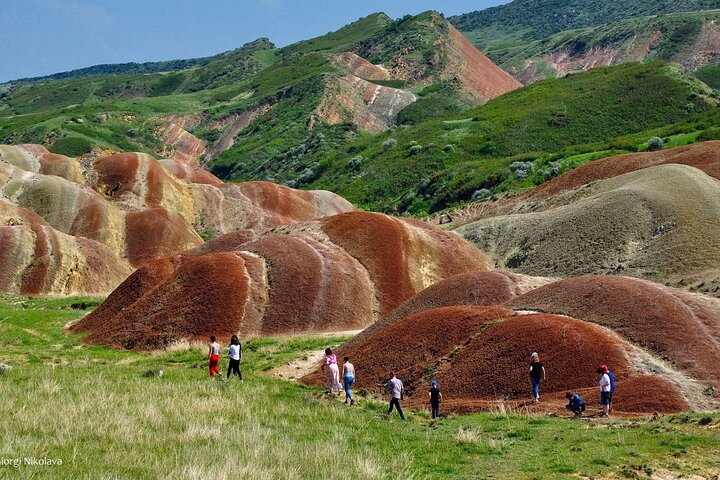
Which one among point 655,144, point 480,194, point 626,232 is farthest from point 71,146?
point 626,232

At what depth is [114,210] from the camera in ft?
278

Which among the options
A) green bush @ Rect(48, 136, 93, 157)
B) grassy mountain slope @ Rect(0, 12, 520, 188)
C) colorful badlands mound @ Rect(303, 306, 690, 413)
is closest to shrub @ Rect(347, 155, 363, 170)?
grassy mountain slope @ Rect(0, 12, 520, 188)

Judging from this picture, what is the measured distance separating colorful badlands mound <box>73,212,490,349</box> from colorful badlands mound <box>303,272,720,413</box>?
12.4 m

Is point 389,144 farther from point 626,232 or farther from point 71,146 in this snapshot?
point 626,232

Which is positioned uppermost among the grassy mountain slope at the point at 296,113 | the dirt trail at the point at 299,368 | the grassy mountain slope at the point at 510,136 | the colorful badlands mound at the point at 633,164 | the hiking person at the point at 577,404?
the grassy mountain slope at the point at 296,113

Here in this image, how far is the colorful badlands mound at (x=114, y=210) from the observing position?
215ft

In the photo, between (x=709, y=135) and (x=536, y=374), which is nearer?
(x=536, y=374)

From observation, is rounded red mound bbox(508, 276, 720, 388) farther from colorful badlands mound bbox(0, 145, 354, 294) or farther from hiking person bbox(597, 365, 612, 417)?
colorful badlands mound bbox(0, 145, 354, 294)

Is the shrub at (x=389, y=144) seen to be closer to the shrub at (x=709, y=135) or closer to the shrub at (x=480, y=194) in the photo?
the shrub at (x=480, y=194)

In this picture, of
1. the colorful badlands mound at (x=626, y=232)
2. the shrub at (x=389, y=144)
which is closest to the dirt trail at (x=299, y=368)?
the colorful badlands mound at (x=626, y=232)

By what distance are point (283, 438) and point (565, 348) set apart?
1305 cm

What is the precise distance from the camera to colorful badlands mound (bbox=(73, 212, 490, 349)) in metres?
43.4

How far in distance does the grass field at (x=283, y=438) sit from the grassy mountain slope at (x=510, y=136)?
6865 centimetres

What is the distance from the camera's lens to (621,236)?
162ft
